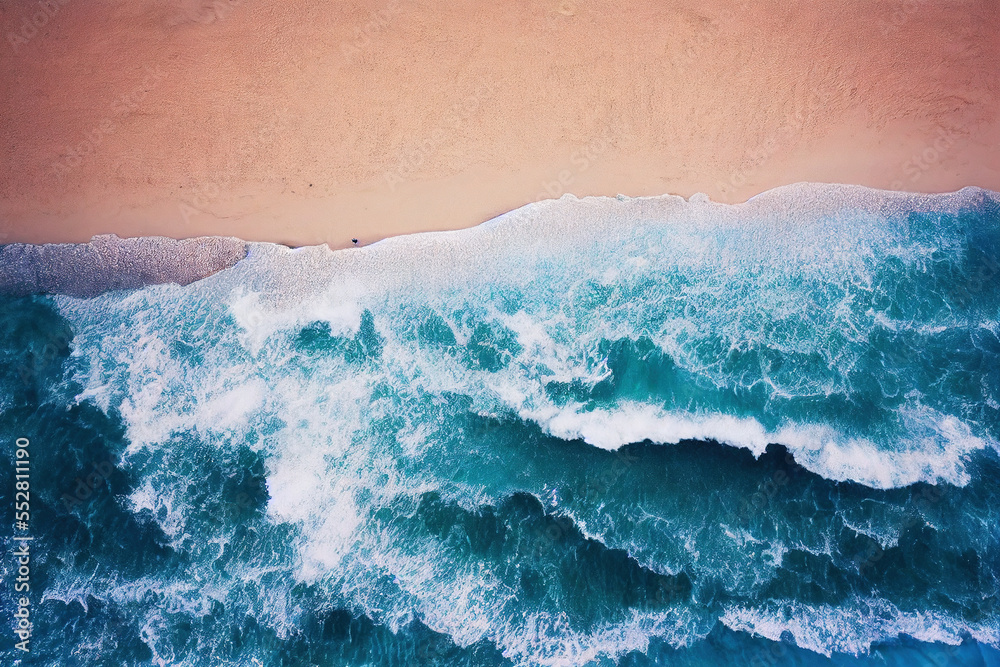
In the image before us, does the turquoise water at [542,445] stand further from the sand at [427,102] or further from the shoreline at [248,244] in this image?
the sand at [427,102]

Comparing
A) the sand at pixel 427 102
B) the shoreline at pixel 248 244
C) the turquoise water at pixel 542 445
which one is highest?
the sand at pixel 427 102

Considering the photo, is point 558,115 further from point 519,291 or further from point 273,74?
point 273,74

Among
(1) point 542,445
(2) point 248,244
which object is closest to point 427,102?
(2) point 248,244

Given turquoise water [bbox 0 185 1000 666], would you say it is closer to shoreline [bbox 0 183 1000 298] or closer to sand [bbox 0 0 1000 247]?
shoreline [bbox 0 183 1000 298]

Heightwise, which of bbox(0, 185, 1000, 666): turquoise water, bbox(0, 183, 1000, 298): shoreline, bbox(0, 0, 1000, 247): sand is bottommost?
bbox(0, 185, 1000, 666): turquoise water

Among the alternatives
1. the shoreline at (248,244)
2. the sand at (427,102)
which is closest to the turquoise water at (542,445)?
the shoreline at (248,244)

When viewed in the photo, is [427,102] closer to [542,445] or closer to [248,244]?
[248,244]

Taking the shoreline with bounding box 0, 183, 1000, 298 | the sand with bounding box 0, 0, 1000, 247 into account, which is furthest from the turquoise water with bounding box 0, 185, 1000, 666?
the sand with bounding box 0, 0, 1000, 247

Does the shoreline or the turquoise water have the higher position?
the shoreline
